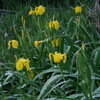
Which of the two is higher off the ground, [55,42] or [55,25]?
[55,25]

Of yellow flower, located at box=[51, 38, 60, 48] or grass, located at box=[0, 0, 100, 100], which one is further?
yellow flower, located at box=[51, 38, 60, 48]

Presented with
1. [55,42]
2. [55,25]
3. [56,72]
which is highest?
[55,25]

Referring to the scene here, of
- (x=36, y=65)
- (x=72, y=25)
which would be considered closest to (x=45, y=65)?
(x=36, y=65)

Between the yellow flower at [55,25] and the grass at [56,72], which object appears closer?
the grass at [56,72]

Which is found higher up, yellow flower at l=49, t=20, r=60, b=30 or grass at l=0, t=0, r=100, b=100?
yellow flower at l=49, t=20, r=60, b=30

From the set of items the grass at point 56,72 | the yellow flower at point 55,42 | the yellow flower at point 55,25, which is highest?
the yellow flower at point 55,25

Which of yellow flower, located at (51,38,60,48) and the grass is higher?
yellow flower, located at (51,38,60,48)

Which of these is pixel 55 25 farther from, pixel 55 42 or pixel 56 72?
pixel 56 72

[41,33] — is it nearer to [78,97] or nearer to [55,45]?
[55,45]

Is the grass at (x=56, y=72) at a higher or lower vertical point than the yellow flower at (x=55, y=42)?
lower

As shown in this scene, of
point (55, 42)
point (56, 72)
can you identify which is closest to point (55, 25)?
point (55, 42)

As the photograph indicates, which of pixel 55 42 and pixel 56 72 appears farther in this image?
pixel 55 42

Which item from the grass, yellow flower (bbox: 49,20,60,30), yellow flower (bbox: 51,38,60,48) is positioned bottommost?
the grass

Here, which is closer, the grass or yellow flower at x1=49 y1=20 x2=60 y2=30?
the grass
